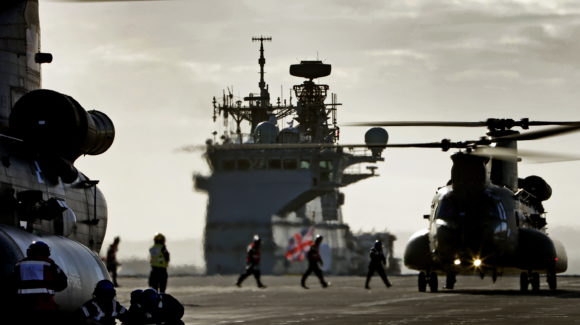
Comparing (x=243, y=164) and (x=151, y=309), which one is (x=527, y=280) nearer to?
(x=151, y=309)

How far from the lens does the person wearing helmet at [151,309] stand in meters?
12.4

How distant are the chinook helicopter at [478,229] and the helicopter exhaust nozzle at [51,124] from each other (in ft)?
44.3

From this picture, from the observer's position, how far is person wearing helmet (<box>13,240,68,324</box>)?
14.1 metres

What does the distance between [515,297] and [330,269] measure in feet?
143

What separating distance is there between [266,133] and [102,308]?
55340mm

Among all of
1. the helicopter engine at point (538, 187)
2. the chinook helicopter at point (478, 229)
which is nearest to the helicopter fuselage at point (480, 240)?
the chinook helicopter at point (478, 229)

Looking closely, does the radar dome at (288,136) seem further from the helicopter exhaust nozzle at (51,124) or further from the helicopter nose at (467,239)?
the helicopter exhaust nozzle at (51,124)

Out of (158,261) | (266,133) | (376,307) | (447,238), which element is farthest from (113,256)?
(266,133)

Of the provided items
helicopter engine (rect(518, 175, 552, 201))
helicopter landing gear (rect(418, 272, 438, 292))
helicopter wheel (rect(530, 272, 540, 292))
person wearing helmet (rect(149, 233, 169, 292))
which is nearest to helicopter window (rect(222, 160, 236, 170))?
helicopter engine (rect(518, 175, 552, 201))

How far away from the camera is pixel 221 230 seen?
6744cm

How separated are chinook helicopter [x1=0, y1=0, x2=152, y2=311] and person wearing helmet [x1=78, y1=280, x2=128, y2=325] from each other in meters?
1.89

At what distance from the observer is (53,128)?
19.1m

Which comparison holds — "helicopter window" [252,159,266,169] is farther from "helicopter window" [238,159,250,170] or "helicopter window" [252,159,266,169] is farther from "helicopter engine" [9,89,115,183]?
"helicopter engine" [9,89,115,183]

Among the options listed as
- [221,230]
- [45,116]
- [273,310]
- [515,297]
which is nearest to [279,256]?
[221,230]
